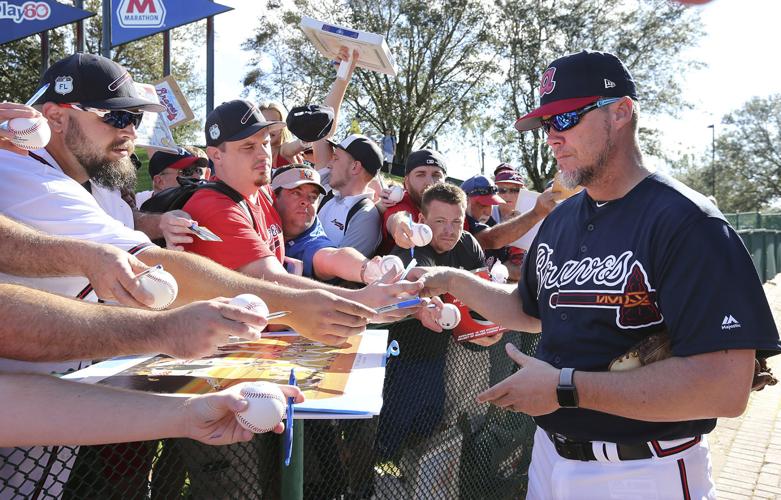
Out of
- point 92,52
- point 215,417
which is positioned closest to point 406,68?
point 92,52

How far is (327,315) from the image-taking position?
214 centimetres

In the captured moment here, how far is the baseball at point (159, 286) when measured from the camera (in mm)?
1579

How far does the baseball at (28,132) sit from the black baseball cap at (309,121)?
2.55 metres

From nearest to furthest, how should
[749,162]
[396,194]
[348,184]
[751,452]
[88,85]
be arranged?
[88,85] → [396,194] → [348,184] → [751,452] → [749,162]

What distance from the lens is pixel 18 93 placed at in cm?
2345

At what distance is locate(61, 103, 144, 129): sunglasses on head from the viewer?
2500 millimetres

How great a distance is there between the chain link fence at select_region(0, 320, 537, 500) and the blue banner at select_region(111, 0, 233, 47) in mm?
8538

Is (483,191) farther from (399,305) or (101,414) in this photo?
(101,414)

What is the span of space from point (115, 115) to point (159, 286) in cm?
130

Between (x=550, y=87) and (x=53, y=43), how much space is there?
26.6 m

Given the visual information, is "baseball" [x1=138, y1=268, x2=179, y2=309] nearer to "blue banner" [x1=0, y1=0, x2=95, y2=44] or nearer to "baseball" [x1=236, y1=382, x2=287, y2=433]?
"baseball" [x1=236, y1=382, x2=287, y2=433]

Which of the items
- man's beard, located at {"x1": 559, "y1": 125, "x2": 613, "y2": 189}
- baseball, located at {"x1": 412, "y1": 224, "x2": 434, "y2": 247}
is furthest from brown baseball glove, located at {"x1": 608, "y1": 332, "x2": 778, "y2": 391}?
baseball, located at {"x1": 412, "y1": 224, "x2": 434, "y2": 247}

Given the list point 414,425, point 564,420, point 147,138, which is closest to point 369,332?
point 414,425

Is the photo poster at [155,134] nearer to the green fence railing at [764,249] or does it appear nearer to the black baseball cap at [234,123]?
the black baseball cap at [234,123]
